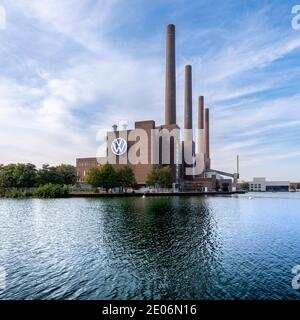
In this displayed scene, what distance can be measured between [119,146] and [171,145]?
89.2ft

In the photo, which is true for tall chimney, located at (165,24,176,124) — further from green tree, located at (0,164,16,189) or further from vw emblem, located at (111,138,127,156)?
green tree, located at (0,164,16,189)

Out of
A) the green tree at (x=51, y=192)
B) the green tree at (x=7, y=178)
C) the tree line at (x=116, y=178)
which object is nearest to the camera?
the green tree at (x=51, y=192)

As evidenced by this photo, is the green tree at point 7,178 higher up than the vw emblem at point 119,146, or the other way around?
the vw emblem at point 119,146

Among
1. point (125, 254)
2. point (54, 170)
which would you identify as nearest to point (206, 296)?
point (125, 254)

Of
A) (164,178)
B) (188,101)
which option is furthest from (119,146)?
(188,101)

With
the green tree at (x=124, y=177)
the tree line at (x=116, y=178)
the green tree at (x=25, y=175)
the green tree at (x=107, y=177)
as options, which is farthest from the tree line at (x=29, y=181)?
the green tree at (x=124, y=177)

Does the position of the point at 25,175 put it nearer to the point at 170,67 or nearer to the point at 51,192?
the point at 51,192

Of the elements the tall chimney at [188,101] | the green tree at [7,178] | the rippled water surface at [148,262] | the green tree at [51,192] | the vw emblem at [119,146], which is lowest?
the rippled water surface at [148,262]

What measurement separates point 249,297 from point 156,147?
368 ft

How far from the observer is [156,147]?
123375 mm

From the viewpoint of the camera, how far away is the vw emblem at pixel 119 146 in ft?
429

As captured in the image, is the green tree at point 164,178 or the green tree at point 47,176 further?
the green tree at point 164,178

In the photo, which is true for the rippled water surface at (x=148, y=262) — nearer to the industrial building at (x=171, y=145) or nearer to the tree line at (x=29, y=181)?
the tree line at (x=29, y=181)
